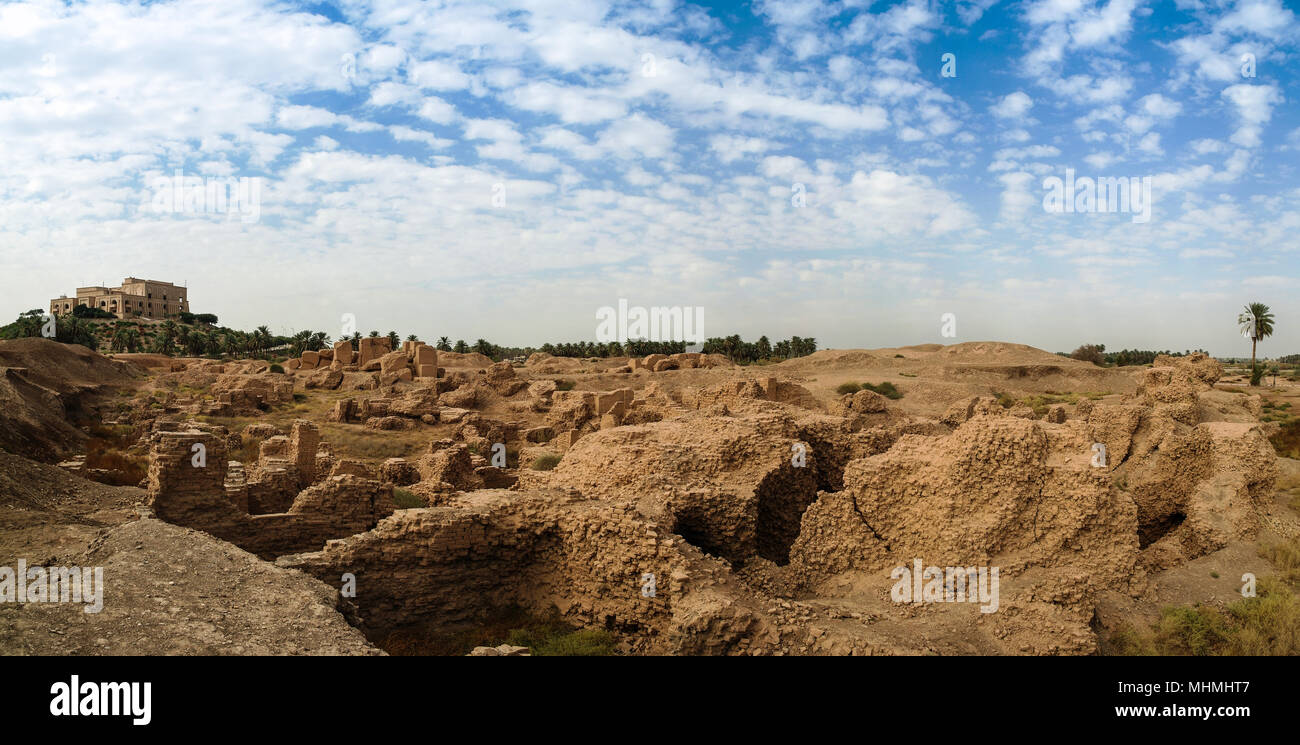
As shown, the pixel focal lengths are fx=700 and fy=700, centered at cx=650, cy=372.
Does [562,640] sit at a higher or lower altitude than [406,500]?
lower

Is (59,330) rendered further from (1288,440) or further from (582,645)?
(1288,440)

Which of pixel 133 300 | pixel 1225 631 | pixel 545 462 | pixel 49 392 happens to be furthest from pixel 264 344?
pixel 1225 631

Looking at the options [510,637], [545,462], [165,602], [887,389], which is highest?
[887,389]

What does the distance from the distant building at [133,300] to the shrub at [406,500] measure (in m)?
101

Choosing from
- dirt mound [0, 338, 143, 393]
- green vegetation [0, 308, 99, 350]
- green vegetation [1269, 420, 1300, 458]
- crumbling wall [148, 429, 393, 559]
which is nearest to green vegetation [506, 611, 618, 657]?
crumbling wall [148, 429, 393, 559]

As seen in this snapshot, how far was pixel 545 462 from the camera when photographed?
2025cm

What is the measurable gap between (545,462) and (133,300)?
340 ft

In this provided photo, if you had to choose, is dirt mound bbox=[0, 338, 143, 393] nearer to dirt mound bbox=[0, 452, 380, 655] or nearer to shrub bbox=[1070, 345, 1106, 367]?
dirt mound bbox=[0, 452, 380, 655]

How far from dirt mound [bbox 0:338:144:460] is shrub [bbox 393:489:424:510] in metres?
11.5

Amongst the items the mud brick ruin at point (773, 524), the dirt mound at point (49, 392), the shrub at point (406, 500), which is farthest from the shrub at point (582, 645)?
the dirt mound at point (49, 392)

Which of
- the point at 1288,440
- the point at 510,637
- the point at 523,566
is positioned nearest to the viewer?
the point at 510,637
